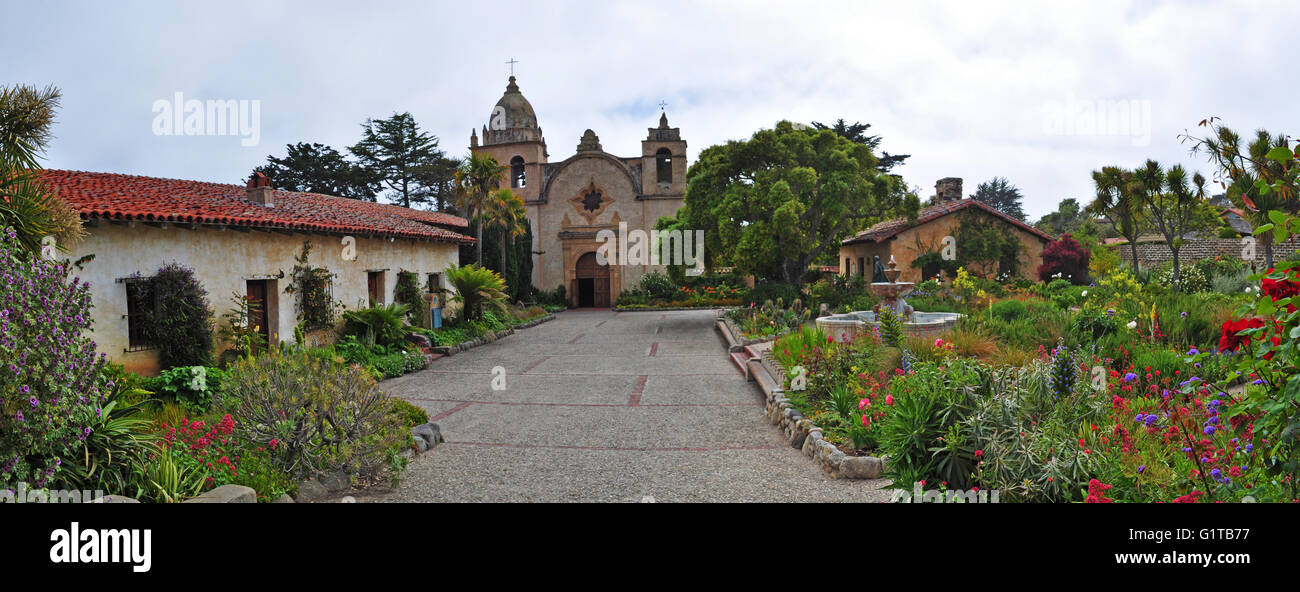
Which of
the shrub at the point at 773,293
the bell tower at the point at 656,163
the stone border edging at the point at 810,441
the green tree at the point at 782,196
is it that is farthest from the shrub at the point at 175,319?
the bell tower at the point at 656,163

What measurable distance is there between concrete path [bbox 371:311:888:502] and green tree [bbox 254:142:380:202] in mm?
28958

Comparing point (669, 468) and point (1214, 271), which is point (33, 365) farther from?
point (1214, 271)

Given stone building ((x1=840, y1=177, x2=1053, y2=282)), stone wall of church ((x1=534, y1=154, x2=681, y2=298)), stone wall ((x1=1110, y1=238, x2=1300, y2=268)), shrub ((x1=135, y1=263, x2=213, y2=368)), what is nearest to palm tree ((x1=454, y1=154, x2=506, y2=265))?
stone wall of church ((x1=534, y1=154, x2=681, y2=298))

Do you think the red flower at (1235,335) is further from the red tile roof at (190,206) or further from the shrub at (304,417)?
the red tile roof at (190,206)

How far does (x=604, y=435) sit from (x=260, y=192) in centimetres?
1144

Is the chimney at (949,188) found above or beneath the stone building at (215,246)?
above

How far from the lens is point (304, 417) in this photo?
5.65 metres

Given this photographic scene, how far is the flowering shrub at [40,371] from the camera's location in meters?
3.80

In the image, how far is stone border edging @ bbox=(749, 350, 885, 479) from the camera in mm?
5715

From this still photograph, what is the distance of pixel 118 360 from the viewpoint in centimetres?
984

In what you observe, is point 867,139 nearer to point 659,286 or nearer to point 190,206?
point 659,286

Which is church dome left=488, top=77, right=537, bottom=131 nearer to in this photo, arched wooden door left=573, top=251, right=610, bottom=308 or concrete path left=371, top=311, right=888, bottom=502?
arched wooden door left=573, top=251, right=610, bottom=308

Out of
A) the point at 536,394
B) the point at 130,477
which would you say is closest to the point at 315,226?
the point at 536,394

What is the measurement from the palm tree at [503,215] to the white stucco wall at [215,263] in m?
9.44
